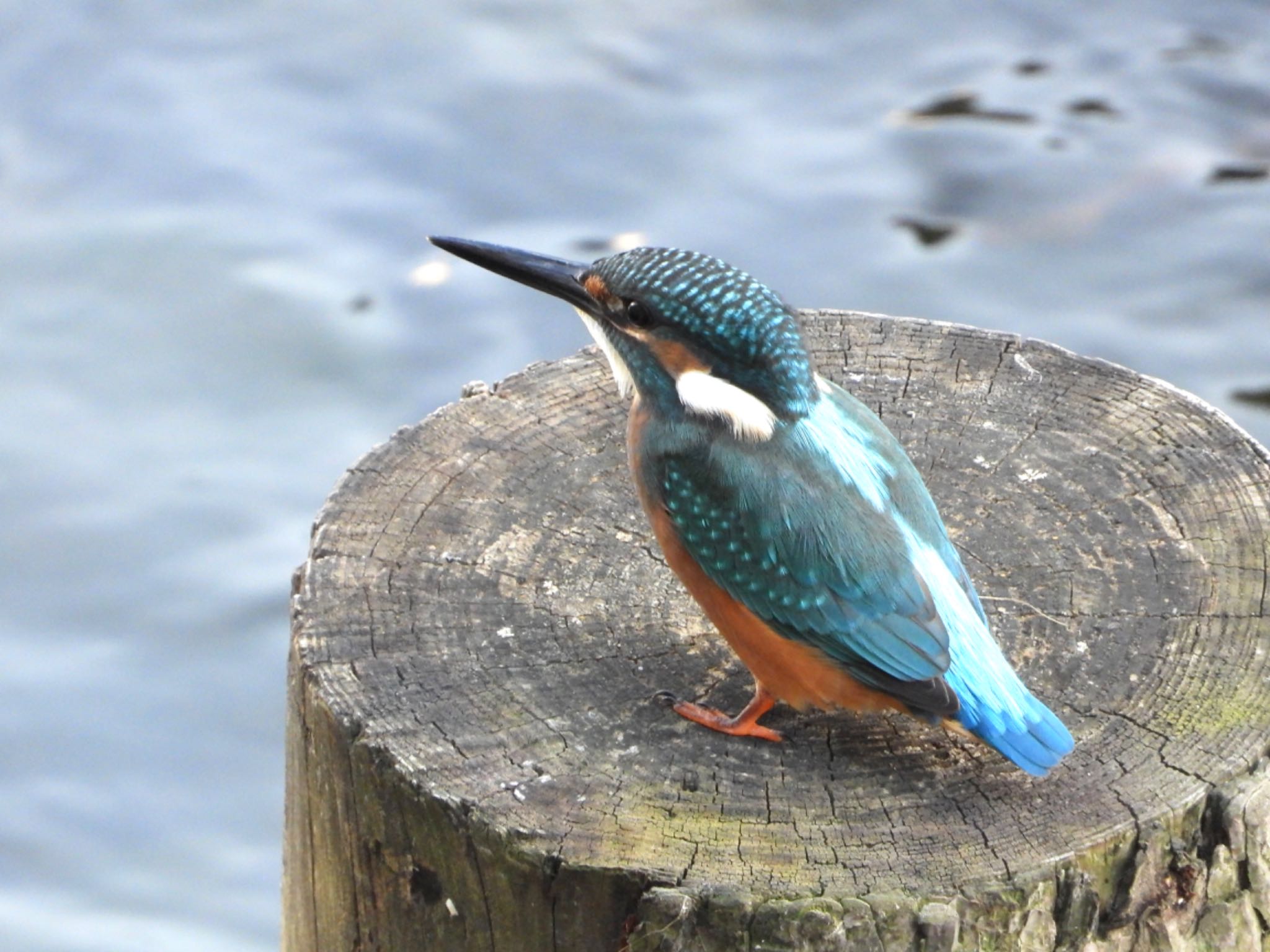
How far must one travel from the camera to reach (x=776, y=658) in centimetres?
318

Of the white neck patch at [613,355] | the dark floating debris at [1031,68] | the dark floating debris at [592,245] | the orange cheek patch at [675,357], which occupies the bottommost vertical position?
the orange cheek patch at [675,357]

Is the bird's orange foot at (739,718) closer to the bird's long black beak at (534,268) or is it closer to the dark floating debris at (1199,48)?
the bird's long black beak at (534,268)

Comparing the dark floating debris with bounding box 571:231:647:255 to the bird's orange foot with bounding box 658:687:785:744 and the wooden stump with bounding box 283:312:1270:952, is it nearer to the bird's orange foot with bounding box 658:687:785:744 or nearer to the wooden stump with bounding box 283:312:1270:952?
the wooden stump with bounding box 283:312:1270:952

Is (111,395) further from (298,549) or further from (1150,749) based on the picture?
(1150,749)

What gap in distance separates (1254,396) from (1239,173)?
1.41 meters

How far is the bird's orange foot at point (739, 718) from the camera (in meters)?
3.17

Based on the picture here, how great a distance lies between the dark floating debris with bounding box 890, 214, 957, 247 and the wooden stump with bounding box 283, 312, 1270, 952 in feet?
12.7

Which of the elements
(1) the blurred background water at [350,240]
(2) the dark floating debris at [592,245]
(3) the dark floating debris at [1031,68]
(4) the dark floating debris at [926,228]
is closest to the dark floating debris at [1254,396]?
(1) the blurred background water at [350,240]

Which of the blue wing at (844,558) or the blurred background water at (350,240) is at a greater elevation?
the blurred background water at (350,240)

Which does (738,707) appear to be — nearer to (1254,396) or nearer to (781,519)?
(781,519)

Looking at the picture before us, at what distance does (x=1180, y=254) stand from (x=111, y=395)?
4779 mm

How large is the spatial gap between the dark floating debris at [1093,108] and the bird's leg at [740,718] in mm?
5937

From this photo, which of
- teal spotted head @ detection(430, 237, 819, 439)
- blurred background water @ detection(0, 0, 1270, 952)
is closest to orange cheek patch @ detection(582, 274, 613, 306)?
teal spotted head @ detection(430, 237, 819, 439)

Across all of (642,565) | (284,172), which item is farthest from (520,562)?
(284,172)
